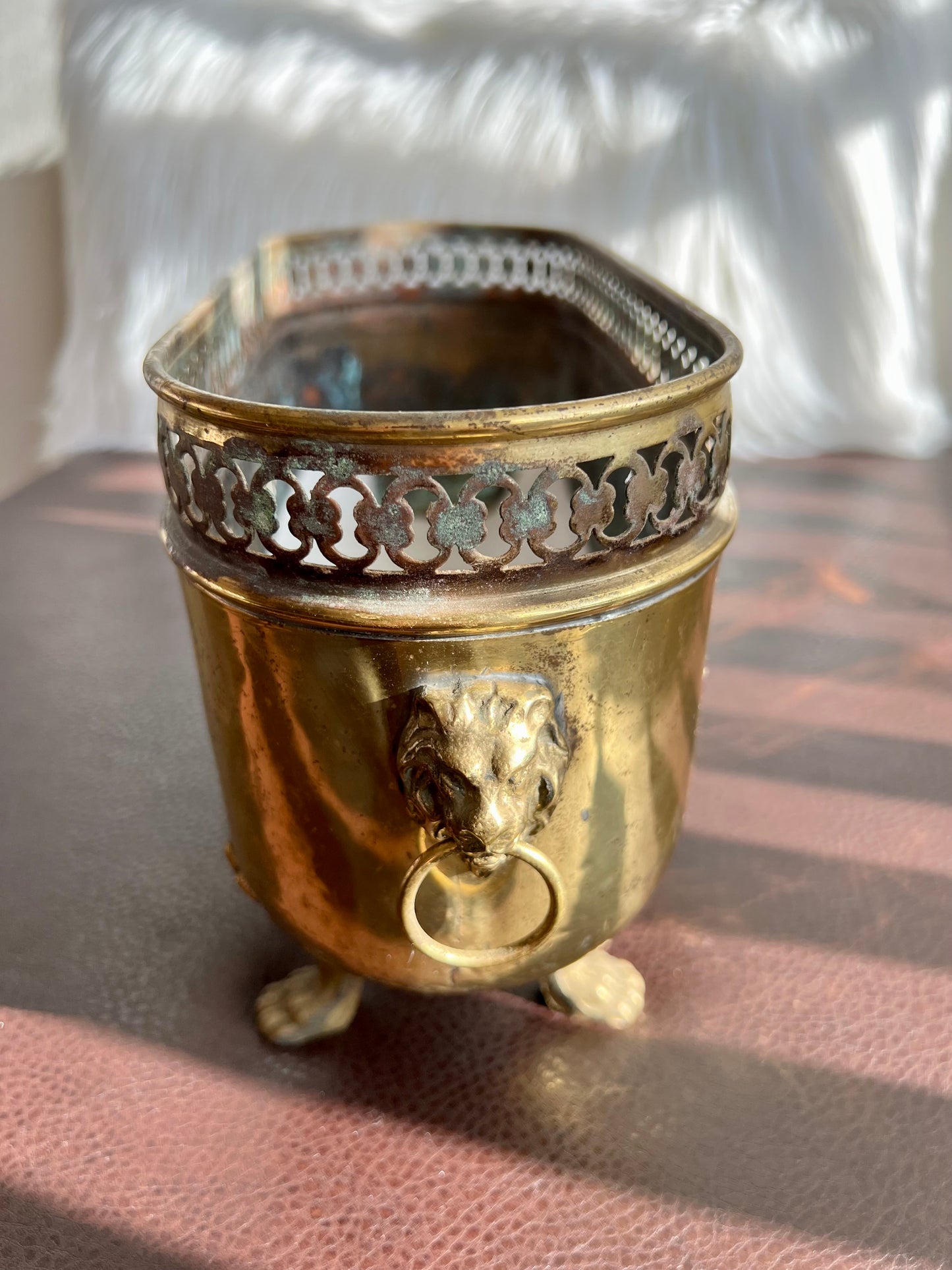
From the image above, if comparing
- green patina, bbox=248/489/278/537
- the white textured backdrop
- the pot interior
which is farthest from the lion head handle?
the white textured backdrop

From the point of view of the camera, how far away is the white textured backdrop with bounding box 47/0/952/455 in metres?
2.17

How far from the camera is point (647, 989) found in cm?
96

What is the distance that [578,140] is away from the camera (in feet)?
7.27

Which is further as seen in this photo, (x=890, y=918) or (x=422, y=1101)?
(x=890, y=918)

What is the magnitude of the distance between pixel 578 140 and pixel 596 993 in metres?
1.90

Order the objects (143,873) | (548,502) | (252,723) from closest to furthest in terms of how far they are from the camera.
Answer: (548,502) < (252,723) < (143,873)

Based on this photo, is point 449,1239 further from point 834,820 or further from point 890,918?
point 834,820

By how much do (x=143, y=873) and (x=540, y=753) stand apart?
62 centimetres

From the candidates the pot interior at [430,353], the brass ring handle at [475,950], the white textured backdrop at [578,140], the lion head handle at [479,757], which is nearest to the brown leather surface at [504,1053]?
the brass ring handle at [475,950]

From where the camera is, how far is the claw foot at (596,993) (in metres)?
0.91

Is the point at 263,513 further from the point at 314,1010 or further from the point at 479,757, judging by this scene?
the point at 314,1010

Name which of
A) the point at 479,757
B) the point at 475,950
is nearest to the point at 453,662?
the point at 479,757

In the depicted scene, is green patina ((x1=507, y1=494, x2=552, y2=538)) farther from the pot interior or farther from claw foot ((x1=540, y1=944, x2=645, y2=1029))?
the pot interior

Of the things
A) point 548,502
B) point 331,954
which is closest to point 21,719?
point 331,954
